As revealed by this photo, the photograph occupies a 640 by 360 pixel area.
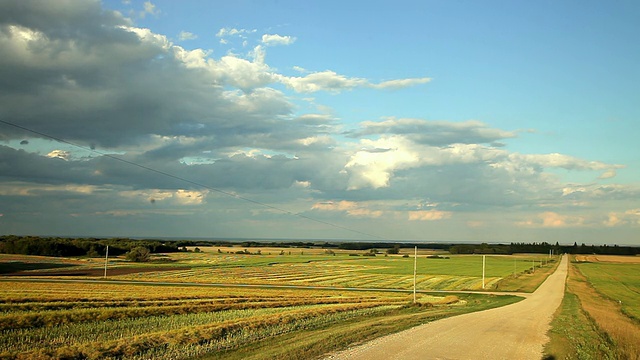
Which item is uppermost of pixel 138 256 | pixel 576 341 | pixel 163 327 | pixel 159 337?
pixel 576 341

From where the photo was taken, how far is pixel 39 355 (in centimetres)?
1906

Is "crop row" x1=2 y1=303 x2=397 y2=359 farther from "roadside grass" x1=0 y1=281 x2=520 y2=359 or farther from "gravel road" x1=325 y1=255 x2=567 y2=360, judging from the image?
"gravel road" x1=325 y1=255 x2=567 y2=360

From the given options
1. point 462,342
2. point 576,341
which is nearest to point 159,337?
point 462,342

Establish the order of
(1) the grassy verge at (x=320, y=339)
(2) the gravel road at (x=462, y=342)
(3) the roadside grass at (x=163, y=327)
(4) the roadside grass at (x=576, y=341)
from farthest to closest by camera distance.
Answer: (4) the roadside grass at (x=576, y=341)
(3) the roadside grass at (x=163, y=327)
(2) the gravel road at (x=462, y=342)
(1) the grassy verge at (x=320, y=339)

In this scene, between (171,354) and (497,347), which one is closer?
(171,354)

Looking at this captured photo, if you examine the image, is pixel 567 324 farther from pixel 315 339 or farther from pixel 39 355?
pixel 39 355

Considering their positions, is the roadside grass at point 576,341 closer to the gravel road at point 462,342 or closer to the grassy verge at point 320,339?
the gravel road at point 462,342

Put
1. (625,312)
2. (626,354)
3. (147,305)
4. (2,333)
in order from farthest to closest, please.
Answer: (625,312) → (147,305) → (2,333) → (626,354)

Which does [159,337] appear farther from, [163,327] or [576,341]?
[576,341]

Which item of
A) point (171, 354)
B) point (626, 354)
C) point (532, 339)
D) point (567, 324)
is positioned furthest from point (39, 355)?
point (567, 324)

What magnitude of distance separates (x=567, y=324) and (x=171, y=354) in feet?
84.2

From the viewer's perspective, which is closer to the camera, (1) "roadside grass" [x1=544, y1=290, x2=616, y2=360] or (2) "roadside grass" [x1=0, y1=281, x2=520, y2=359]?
(2) "roadside grass" [x1=0, y1=281, x2=520, y2=359]

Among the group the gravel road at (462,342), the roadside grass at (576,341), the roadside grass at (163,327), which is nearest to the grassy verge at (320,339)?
the roadside grass at (163,327)

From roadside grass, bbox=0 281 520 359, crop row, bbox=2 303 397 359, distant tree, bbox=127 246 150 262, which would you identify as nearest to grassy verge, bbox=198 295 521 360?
roadside grass, bbox=0 281 520 359
